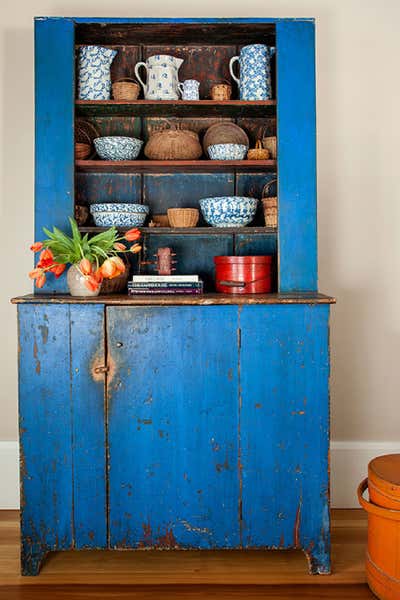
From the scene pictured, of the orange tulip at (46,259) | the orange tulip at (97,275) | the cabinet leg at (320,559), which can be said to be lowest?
the cabinet leg at (320,559)

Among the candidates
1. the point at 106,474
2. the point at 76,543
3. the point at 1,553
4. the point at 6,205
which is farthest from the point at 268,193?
the point at 1,553

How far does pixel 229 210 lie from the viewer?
7.84 ft

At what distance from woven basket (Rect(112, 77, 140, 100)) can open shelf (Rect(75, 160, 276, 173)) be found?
287mm

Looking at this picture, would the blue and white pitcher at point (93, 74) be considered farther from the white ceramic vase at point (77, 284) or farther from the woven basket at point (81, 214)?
the white ceramic vase at point (77, 284)

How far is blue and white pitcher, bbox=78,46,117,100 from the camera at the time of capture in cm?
244

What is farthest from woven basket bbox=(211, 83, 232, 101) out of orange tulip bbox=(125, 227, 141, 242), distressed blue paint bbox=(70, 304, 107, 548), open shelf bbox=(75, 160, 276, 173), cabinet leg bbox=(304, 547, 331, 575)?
cabinet leg bbox=(304, 547, 331, 575)

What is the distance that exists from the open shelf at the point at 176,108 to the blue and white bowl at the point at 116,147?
138mm

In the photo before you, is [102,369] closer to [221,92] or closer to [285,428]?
[285,428]

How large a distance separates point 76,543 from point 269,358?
0.97m

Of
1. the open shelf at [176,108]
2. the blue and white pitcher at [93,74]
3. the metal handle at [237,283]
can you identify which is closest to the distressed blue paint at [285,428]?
the metal handle at [237,283]

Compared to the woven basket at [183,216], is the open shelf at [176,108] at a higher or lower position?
higher

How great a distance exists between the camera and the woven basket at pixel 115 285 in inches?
94.0

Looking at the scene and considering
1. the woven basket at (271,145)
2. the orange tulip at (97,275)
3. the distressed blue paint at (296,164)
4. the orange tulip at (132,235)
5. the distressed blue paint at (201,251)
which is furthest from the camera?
the distressed blue paint at (201,251)

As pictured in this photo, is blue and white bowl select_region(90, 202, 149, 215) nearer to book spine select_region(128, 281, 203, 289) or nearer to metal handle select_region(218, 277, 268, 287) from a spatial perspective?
book spine select_region(128, 281, 203, 289)
